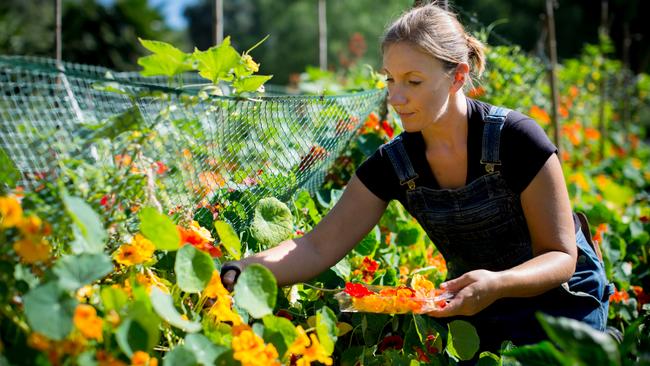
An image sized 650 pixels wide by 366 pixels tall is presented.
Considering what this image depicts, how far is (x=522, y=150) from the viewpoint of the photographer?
1475mm

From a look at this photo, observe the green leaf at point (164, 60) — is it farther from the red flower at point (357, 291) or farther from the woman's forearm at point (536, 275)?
the woman's forearm at point (536, 275)

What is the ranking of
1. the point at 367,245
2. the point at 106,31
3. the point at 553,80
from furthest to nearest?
the point at 106,31
the point at 553,80
the point at 367,245

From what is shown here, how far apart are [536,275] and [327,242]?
46cm

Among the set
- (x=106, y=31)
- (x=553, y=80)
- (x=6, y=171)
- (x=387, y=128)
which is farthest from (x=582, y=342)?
(x=106, y=31)

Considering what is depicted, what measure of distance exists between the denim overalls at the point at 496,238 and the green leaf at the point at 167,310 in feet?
2.31

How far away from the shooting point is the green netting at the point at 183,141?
1.13 m

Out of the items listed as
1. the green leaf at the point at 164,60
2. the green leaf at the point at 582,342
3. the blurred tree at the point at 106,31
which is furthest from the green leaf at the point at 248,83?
the blurred tree at the point at 106,31

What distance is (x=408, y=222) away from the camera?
2176 millimetres

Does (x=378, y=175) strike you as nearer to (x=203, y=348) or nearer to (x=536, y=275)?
(x=536, y=275)

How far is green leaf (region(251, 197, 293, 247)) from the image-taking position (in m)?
1.55

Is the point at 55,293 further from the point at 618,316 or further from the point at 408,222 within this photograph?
the point at 618,316

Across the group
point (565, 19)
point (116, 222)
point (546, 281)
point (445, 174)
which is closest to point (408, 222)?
point (445, 174)

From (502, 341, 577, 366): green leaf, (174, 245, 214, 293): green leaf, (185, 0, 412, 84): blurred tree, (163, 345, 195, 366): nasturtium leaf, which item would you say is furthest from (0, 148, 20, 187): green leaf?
(185, 0, 412, 84): blurred tree

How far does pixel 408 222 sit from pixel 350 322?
24.8 inches
